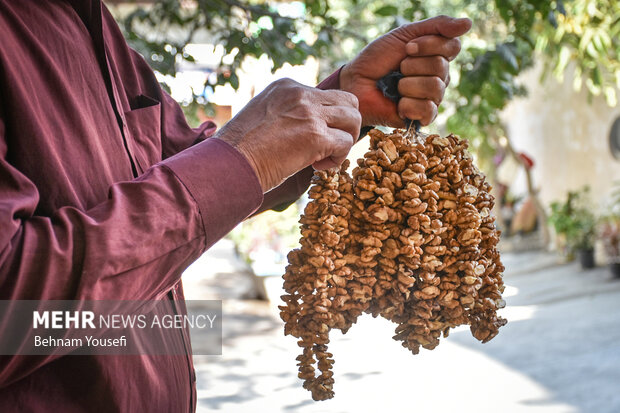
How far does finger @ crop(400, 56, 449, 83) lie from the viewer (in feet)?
3.71

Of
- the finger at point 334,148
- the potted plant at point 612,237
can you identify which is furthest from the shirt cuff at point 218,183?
the potted plant at point 612,237

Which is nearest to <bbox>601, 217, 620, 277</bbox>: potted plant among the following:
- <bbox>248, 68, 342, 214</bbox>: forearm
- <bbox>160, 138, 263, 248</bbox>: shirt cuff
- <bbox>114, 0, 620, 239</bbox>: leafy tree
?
<bbox>114, 0, 620, 239</bbox>: leafy tree

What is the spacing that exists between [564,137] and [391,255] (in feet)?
32.5

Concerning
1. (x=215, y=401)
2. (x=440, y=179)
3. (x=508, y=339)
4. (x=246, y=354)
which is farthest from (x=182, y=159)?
(x=508, y=339)

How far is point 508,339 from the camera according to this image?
206 inches

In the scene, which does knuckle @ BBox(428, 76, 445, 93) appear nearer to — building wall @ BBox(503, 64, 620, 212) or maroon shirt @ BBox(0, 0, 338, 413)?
maroon shirt @ BBox(0, 0, 338, 413)

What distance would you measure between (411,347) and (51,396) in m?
0.57

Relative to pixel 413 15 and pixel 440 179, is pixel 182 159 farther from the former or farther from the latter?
pixel 413 15

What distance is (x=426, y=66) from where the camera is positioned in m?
1.14

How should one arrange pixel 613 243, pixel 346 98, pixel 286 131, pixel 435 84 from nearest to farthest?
pixel 286 131
pixel 346 98
pixel 435 84
pixel 613 243

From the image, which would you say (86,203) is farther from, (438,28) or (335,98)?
(438,28)

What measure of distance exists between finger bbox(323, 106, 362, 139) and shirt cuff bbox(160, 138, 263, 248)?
0.56ft

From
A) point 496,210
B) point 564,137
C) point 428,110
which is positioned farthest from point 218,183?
point 496,210

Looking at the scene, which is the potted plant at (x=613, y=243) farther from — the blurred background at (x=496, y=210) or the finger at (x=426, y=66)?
the finger at (x=426, y=66)
